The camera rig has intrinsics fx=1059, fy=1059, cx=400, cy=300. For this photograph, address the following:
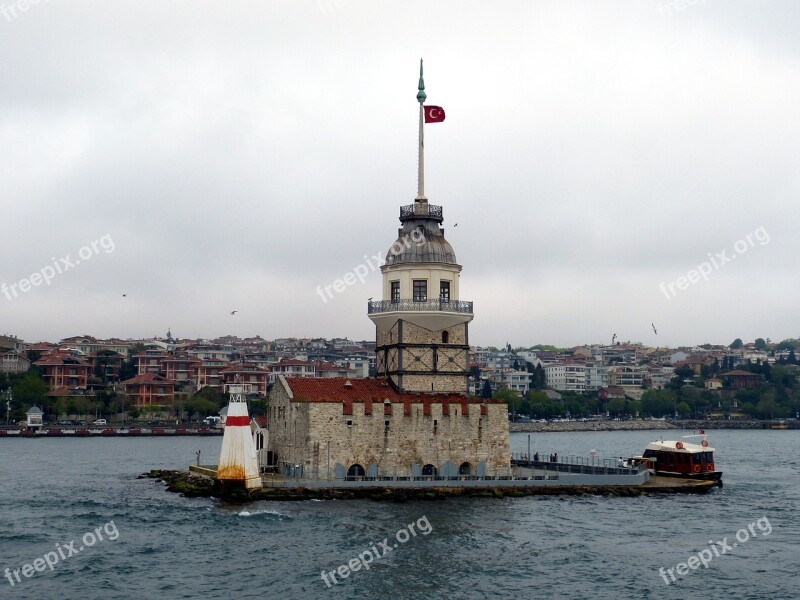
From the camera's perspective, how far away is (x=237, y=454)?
169 feet

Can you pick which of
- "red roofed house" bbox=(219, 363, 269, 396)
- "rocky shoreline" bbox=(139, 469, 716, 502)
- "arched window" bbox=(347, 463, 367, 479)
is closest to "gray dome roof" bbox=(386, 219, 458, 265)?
"arched window" bbox=(347, 463, 367, 479)

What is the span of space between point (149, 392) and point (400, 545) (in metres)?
122

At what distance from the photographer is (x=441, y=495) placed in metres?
52.7

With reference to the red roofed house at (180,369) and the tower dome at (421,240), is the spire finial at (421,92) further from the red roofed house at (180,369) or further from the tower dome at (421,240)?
A: the red roofed house at (180,369)

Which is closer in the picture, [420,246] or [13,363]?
[420,246]

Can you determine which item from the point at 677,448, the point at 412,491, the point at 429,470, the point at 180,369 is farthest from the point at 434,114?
the point at 180,369

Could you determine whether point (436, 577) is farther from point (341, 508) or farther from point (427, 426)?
point (427, 426)

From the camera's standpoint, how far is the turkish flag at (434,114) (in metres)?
59.4

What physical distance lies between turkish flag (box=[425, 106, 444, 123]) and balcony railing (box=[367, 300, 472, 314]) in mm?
10214

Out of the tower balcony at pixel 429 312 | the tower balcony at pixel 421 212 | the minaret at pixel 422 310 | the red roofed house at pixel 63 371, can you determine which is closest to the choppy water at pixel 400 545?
the minaret at pixel 422 310

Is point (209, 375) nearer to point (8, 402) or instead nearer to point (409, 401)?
point (8, 402)

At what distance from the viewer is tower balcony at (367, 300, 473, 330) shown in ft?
189

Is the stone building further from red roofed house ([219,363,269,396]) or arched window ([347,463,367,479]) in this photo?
red roofed house ([219,363,269,396])

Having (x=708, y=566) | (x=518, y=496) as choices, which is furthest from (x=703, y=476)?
(x=708, y=566)
